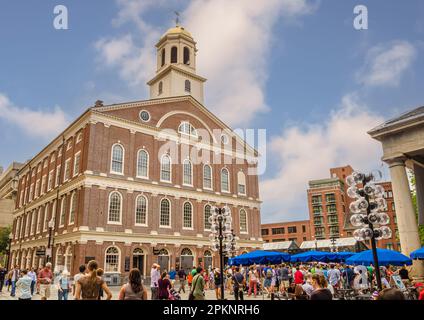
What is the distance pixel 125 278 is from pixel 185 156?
48.5ft

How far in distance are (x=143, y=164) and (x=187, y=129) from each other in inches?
293

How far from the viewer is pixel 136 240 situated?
33906 millimetres

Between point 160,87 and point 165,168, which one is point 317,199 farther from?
point 165,168

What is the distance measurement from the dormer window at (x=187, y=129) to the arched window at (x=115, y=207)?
10.9 meters

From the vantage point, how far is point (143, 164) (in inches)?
1462

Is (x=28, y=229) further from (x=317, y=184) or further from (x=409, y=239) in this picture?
(x=317, y=184)

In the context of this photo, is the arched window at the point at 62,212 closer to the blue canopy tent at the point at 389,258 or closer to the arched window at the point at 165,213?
the arched window at the point at 165,213

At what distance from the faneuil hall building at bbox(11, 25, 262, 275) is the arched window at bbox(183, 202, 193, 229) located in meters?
0.11

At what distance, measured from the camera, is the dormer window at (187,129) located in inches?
1625

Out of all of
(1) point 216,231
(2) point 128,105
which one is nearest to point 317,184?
(2) point 128,105

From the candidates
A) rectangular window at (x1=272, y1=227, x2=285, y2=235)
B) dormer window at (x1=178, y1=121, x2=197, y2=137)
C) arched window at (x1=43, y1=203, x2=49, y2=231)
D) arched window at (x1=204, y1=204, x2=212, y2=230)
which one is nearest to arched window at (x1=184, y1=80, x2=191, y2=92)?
dormer window at (x1=178, y1=121, x2=197, y2=137)

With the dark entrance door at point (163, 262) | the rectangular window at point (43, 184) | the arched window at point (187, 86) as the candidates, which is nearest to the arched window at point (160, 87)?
the arched window at point (187, 86)
